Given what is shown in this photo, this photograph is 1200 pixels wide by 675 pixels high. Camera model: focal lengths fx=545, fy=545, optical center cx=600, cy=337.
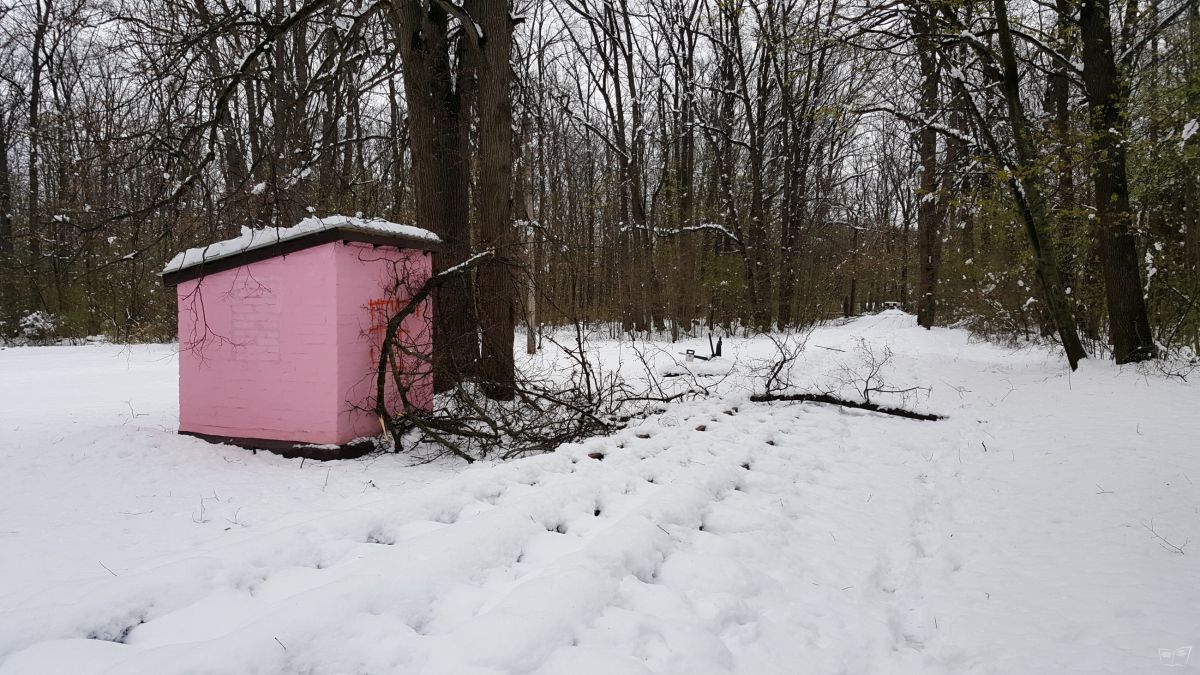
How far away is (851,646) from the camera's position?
2.23 metres

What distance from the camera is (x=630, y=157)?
18688 mm

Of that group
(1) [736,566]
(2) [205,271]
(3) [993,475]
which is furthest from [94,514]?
(3) [993,475]

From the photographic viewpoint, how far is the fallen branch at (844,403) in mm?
6398

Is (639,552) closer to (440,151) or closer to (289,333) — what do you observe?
(289,333)

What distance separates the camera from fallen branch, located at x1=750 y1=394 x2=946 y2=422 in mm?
6398

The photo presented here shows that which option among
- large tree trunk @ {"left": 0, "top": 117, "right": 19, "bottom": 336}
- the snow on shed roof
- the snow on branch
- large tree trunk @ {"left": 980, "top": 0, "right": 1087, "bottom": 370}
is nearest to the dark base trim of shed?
the snow on shed roof

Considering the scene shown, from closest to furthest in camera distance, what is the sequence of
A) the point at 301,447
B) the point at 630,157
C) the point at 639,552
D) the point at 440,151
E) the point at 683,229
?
the point at 639,552 → the point at 301,447 → the point at 440,151 → the point at 683,229 → the point at 630,157

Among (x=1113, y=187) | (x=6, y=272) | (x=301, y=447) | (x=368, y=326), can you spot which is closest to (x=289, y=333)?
(x=368, y=326)

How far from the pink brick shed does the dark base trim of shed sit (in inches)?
0.4

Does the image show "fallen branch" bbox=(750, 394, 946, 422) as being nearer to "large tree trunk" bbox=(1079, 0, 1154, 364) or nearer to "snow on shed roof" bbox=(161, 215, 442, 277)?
"large tree trunk" bbox=(1079, 0, 1154, 364)

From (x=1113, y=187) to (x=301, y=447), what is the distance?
35.9 ft

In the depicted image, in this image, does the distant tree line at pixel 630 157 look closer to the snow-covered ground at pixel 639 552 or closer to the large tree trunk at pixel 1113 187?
the large tree trunk at pixel 1113 187

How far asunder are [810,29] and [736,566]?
328 inches

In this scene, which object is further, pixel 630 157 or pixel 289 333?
pixel 630 157
